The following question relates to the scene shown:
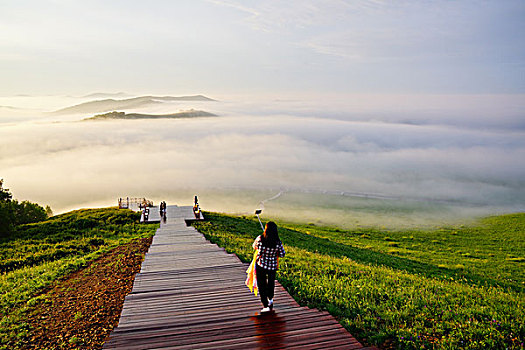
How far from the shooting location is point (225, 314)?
919cm

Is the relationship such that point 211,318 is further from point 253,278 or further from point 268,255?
point 268,255

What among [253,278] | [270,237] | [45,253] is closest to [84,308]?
[253,278]

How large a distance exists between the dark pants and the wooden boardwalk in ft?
1.42

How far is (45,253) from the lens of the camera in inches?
1094

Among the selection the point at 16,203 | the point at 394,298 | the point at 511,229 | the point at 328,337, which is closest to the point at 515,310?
the point at 394,298

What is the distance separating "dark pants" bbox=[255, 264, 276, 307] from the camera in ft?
30.7

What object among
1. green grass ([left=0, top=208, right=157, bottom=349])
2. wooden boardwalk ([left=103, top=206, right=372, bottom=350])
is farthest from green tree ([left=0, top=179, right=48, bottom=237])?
wooden boardwalk ([left=103, top=206, right=372, bottom=350])

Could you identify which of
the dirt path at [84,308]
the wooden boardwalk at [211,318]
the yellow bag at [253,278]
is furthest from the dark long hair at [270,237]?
the dirt path at [84,308]

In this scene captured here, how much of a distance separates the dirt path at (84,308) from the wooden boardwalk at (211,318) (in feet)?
3.68

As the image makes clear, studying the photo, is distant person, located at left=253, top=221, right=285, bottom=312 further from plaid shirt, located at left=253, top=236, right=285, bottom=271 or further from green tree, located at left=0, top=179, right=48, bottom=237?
green tree, located at left=0, top=179, right=48, bottom=237

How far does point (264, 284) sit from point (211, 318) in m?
1.57

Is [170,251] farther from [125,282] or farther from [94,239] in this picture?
[94,239]

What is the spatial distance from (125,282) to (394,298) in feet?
33.2

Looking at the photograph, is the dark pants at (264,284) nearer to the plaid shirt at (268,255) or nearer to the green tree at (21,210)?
the plaid shirt at (268,255)
